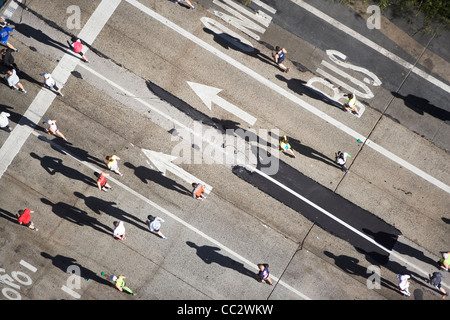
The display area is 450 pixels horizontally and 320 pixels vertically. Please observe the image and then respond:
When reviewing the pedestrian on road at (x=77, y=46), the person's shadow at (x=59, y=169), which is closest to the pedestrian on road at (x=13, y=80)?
the pedestrian on road at (x=77, y=46)

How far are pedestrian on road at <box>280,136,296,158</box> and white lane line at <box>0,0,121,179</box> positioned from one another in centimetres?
955

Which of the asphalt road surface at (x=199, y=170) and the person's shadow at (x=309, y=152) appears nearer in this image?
the asphalt road surface at (x=199, y=170)

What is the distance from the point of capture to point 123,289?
17.0 m

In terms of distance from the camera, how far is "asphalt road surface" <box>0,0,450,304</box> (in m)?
17.1

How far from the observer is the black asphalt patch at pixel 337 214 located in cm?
1723

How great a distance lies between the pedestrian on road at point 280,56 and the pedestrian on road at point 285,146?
3.11 meters

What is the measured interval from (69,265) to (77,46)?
31.3ft

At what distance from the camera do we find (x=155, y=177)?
1725 centimetres

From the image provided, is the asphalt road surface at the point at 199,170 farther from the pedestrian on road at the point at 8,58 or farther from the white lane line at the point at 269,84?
the pedestrian on road at the point at 8,58

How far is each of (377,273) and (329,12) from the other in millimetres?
11974

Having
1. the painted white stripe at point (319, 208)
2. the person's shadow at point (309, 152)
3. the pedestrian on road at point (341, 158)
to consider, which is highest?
the pedestrian on road at point (341, 158)

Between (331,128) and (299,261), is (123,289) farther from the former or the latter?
(331,128)

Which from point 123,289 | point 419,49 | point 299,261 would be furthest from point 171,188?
point 419,49

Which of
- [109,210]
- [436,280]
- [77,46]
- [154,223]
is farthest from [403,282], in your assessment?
[77,46]
